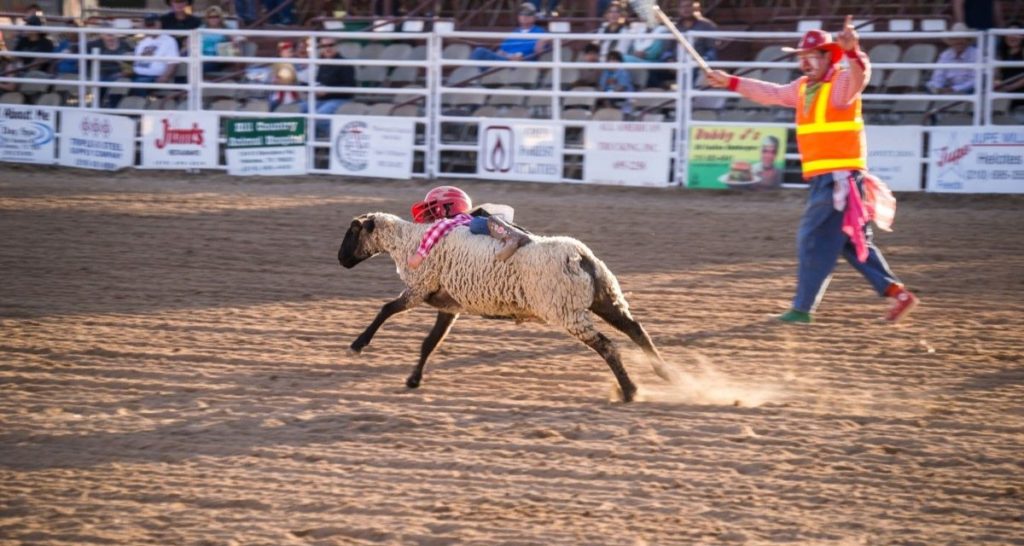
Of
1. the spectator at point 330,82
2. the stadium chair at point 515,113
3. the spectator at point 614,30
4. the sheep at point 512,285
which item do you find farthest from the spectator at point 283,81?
the sheep at point 512,285

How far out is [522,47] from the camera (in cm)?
1512

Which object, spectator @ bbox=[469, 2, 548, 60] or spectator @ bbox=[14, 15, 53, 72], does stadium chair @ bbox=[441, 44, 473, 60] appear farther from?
spectator @ bbox=[14, 15, 53, 72]

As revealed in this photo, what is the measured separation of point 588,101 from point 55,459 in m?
10.1

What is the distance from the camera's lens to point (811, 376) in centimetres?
646

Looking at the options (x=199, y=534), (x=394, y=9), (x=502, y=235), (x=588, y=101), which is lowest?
(x=199, y=534)

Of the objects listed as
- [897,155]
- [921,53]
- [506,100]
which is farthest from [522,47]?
[897,155]

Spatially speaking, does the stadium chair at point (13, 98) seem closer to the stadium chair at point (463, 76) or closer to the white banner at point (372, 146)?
the white banner at point (372, 146)

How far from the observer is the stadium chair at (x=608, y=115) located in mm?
14156

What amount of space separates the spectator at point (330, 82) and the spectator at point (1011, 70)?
7705mm

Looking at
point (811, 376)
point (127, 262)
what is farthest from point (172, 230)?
point (811, 376)

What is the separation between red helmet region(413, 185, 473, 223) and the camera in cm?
658

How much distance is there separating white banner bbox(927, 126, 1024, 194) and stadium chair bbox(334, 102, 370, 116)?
6.76 m

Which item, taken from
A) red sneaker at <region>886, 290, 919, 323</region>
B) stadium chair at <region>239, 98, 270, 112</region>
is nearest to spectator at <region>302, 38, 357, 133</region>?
stadium chair at <region>239, 98, 270, 112</region>

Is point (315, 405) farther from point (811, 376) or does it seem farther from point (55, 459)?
point (811, 376)
